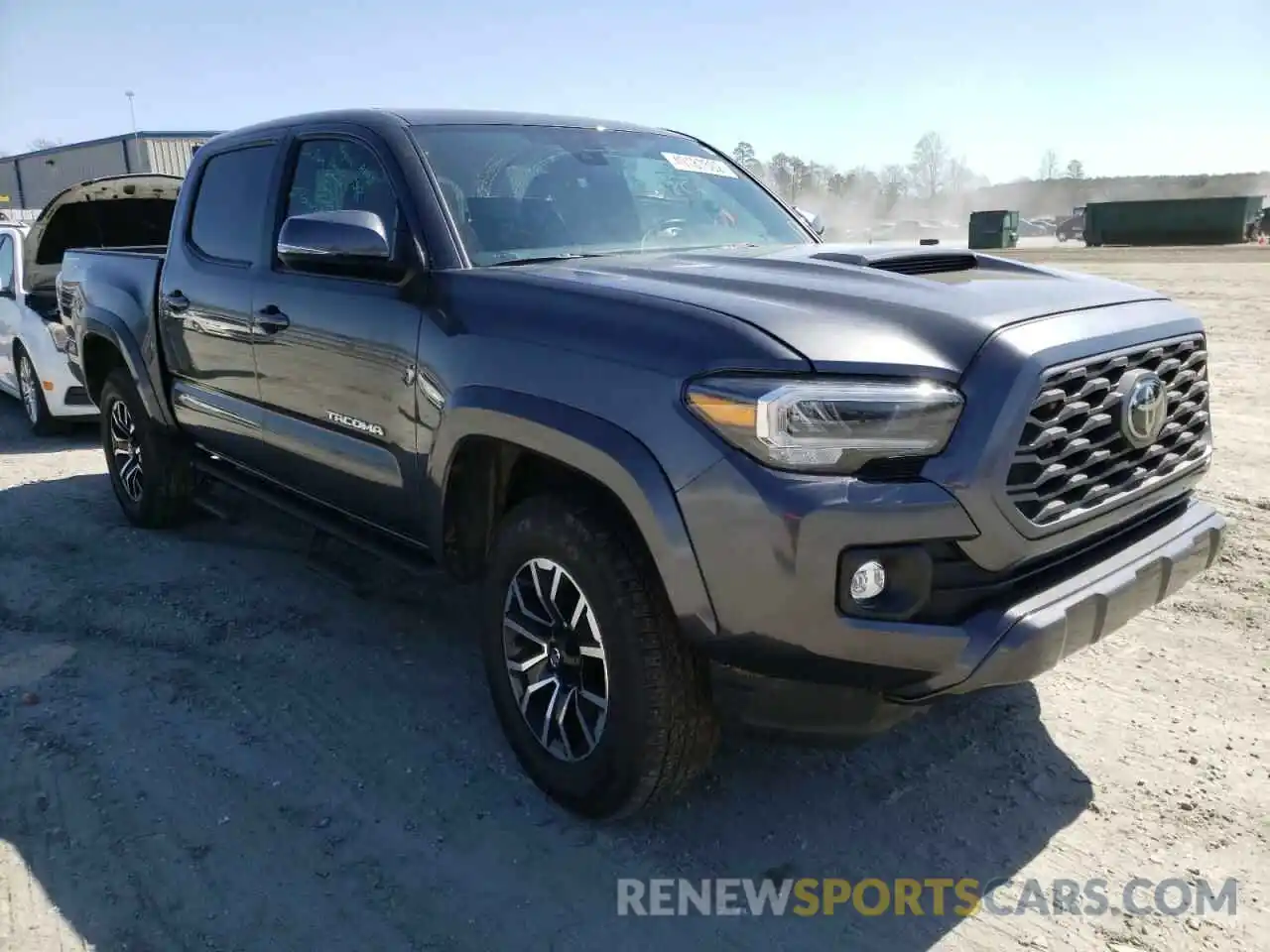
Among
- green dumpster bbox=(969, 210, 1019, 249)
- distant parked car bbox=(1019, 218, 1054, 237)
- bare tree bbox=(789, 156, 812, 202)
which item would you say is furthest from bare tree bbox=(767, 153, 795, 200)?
green dumpster bbox=(969, 210, 1019, 249)

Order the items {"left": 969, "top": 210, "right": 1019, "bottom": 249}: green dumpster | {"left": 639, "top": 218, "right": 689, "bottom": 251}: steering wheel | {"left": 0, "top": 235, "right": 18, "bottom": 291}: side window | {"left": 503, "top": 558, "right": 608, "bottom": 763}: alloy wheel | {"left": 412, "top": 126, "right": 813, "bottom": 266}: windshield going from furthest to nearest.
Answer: {"left": 969, "top": 210, "right": 1019, "bottom": 249}: green dumpster → {"left": 0, "top": 235, "right": 18, "bottom": 291}: side window → {"left": 639, "top": 218, "right": 689, "bottom": 251}: steering wheel → {"left": 412, "top": 126, "right": 813, "bottom": 266}: windshield → {"left": 503, "top": 558, "right": 608, "bottom": 763}: alloy wheel

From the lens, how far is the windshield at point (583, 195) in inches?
131

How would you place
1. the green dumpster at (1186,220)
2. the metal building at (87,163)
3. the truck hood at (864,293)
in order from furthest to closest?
the green dumpster at (1186,220) < the metal building at (87,163) < the truck hood at (864,293)

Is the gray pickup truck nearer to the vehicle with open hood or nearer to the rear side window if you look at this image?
the rear side window

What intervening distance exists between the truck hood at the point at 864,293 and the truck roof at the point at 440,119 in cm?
83

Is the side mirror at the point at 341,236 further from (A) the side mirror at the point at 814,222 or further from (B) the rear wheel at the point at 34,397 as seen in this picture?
(B) the rear wheel at the point at 34,397

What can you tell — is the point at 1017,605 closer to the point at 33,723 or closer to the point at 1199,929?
the point at 1199,929

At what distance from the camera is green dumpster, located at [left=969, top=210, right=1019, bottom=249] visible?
40.0m

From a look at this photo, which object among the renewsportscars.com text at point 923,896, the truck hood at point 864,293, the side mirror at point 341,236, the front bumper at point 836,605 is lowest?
the renewsportscars.com text at point 923,896

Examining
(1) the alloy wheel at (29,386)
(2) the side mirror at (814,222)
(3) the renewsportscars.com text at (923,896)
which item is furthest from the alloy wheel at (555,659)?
(1) the alloy wheel at (29,386)

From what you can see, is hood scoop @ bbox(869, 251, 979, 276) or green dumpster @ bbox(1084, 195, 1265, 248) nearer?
hood scoop @ bbox(869, 251, 979, 276)

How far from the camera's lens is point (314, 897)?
2.58 m

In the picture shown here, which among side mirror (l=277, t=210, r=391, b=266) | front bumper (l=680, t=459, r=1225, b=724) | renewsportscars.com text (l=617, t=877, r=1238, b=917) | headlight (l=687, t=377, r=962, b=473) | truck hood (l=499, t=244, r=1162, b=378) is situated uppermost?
side mirror (l=277, t=210, r=391, b=266)

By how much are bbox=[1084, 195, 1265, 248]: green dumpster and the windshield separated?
3700 cm
